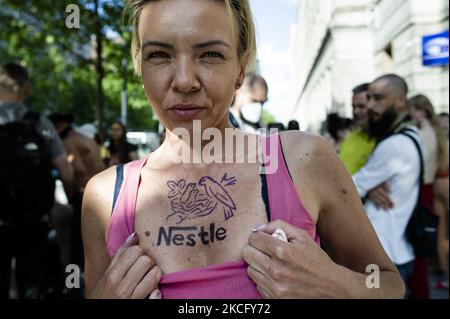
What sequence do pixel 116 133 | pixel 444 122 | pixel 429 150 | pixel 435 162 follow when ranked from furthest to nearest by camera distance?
1. pixel 116 133
2. pixel 444 122
3. pixel 435 162
4. pixel 429 150

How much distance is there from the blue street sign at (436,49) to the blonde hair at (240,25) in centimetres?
737

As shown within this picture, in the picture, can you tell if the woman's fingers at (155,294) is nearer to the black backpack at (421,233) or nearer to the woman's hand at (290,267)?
the woman's hand at (290,267)

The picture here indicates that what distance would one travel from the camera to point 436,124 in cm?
512

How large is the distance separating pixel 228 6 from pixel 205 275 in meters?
0.71

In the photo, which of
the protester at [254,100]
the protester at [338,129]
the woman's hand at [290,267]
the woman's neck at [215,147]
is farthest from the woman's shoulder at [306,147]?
the protester at [338,129]

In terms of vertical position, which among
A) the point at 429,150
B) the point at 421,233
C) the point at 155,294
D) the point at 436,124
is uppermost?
the point at 436,124

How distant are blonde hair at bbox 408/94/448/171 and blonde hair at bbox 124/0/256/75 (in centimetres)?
418

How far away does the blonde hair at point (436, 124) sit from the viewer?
509 cm

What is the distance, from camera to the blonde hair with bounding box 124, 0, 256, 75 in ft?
4.45

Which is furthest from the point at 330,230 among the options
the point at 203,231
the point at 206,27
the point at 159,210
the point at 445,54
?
the point at 445,54

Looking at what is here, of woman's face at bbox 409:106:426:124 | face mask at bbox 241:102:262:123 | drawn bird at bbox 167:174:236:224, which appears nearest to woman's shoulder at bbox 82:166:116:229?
drawn bird at bbox 167:174:236:224

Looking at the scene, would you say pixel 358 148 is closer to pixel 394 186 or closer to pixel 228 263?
pixel 394 186

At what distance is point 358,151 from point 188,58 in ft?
9.36

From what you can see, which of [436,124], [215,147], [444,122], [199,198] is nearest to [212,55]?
[215,147]
